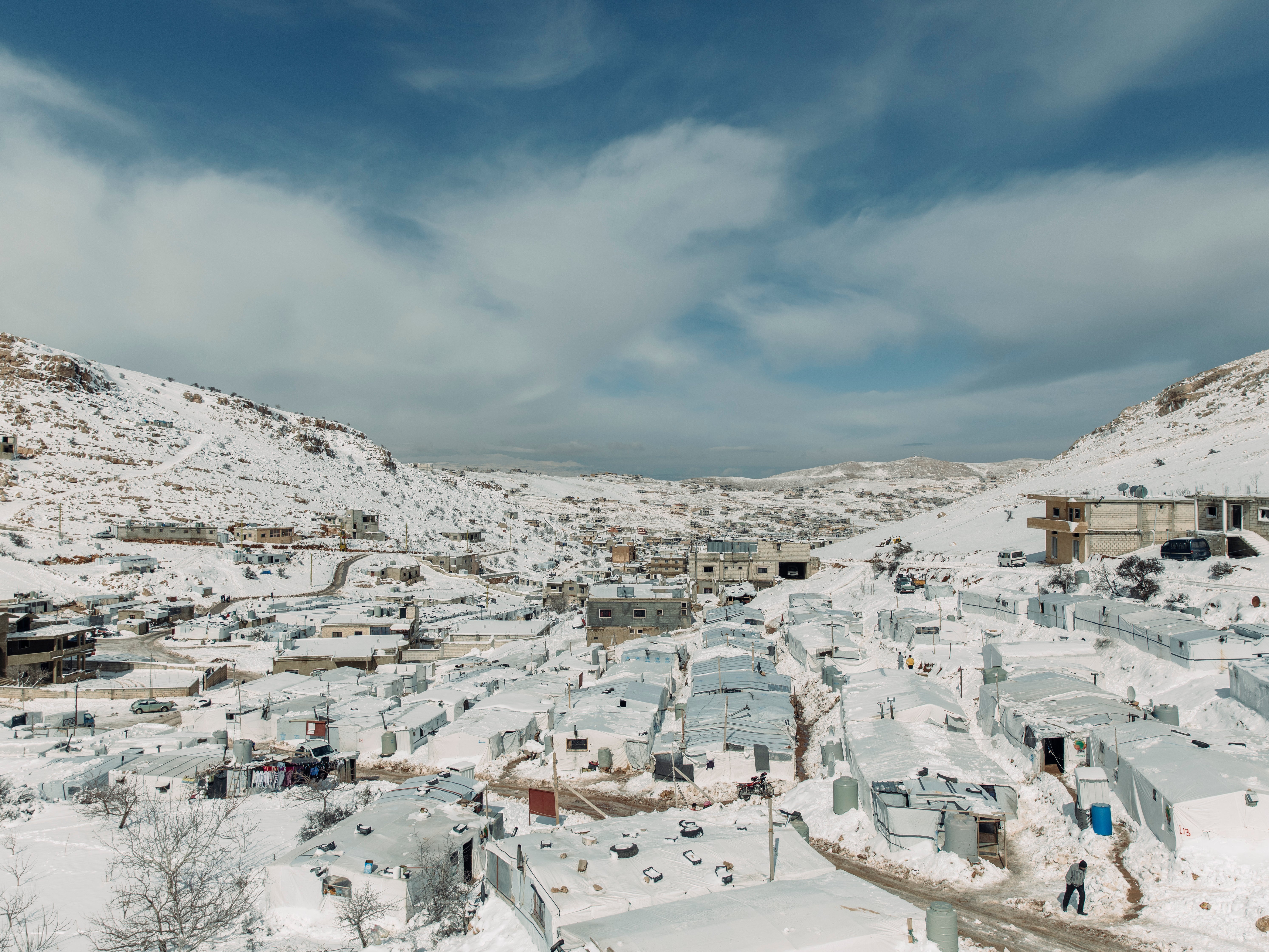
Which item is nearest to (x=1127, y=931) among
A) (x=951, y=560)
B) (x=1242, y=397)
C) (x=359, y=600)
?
(x=951, y=560)

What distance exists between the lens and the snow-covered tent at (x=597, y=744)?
22969 mm

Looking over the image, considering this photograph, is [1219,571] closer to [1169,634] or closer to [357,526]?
[1169,634]

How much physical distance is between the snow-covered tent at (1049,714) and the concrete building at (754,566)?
36561 mm

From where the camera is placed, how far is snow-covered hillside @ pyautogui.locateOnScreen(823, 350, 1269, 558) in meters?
48.1

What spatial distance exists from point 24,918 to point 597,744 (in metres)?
→ 13.9

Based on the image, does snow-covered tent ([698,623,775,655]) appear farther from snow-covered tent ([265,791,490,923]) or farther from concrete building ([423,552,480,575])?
concrete building ([423,552,480,575])

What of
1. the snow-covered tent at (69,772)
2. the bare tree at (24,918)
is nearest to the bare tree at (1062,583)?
the bare tree at (24,918)

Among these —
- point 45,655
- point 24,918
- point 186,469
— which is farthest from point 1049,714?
point 186,469

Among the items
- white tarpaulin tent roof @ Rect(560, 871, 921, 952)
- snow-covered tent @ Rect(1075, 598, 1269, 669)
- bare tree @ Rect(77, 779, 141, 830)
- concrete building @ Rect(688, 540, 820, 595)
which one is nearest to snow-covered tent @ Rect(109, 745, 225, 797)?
bare tree @ Rect(77, 779, 141, 830)

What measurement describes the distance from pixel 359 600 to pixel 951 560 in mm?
45122

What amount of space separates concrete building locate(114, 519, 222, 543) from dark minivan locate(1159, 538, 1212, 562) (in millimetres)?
78305

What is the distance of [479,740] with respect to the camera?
2398 cm

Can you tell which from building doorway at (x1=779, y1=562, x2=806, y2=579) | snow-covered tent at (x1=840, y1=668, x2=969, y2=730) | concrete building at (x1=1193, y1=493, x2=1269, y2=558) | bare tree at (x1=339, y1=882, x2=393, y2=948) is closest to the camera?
bare tree at (x1=339, y1=882, x2=393, y2=948)

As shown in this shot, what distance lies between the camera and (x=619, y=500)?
18588 cm
